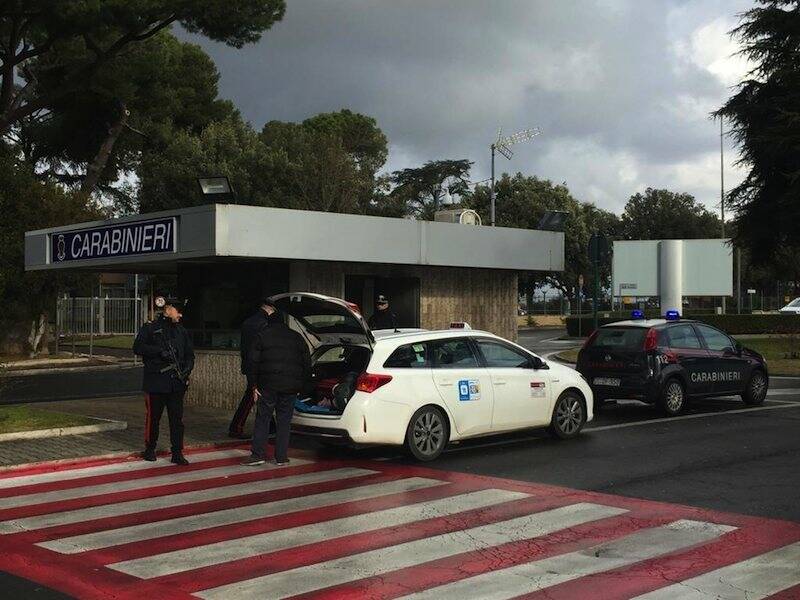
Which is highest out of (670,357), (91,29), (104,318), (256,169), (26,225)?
(91,29)

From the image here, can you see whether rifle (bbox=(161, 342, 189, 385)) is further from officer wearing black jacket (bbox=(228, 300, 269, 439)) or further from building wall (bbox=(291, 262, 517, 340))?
building wall (bbox=(291, 262, 517, 340))

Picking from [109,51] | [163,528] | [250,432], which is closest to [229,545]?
[163,528]

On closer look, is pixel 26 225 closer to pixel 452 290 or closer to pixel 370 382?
pixel 452 290

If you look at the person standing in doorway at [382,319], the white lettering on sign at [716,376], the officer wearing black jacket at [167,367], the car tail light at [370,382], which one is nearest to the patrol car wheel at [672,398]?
the white lettering on sign at [716,376]

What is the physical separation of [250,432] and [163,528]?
5.25m

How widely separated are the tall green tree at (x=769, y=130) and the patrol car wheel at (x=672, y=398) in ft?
64.1

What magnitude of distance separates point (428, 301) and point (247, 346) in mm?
5799

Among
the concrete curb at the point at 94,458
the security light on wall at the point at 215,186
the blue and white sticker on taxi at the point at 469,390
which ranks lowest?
the concrete curb at the point at 94,458

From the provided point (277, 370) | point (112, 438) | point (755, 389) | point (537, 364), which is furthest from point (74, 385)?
point (755, 389)

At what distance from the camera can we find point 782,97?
108 feet

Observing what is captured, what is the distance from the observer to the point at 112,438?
39.0 feet

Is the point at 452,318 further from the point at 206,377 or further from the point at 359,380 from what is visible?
the point at 359,380

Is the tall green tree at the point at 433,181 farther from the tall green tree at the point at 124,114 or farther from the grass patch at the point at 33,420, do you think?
the grass patch at the point at 33,420

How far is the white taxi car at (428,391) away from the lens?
9836 millimetres
